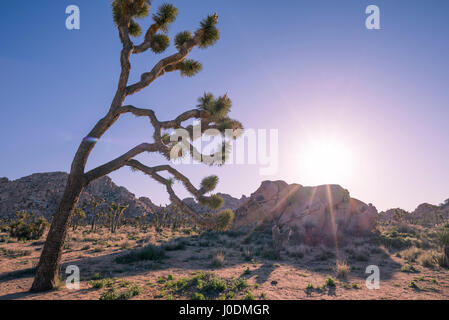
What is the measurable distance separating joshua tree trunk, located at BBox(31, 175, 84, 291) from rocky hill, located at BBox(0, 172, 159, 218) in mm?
59715

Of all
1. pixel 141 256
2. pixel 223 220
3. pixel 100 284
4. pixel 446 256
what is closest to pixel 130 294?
pixel 100 284

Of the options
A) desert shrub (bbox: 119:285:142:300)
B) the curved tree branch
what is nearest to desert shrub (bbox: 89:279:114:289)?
desert shrub (bbox: 119:285:142:300)

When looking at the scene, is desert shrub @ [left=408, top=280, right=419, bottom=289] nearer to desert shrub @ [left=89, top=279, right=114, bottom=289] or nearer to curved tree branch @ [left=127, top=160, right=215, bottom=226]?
curved tree branch @ [left=127, top=160, right=215, bottom=226]

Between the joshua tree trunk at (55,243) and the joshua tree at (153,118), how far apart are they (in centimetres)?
3

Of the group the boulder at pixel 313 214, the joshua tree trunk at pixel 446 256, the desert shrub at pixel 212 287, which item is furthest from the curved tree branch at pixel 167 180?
the boulder at pixel 313 214

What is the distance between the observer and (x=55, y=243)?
21.6ft

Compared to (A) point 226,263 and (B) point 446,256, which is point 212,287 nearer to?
(A) point 226,263

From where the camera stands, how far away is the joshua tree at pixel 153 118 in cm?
692

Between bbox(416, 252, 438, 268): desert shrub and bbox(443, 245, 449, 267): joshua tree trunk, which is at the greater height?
bbox(443, 245, 449, 267): joshua tree trunk

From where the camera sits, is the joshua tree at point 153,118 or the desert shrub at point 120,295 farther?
the joshua tree at point 153,118

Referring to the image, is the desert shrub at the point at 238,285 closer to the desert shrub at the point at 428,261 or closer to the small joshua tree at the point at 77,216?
the desert shrub at the point at 428,261

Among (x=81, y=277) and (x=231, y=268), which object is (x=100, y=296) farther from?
(x=231, y=268)

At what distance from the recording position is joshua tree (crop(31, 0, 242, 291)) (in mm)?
6917
